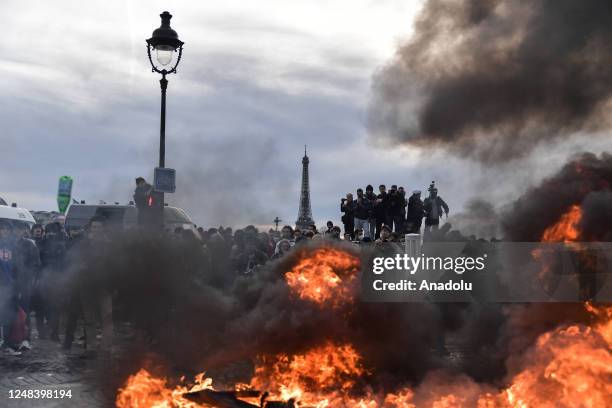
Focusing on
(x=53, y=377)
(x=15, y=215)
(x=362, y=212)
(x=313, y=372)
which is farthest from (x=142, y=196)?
(x=15, y=215)

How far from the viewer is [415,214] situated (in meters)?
16.0

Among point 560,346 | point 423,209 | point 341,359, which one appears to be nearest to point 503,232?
point 560,346

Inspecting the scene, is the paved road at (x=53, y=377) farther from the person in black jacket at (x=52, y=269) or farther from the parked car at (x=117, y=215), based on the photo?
the parked car at (x=117, y=215)

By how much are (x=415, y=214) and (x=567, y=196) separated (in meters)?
8.11

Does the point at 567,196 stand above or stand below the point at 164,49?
below

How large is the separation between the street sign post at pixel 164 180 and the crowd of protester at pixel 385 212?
15.8ft

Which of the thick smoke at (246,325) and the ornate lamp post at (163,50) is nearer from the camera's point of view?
the thick smoke at (246,325)

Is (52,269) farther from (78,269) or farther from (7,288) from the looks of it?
(78,269)

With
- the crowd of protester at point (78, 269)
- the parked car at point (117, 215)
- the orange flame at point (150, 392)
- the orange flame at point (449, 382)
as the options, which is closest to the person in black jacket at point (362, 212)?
the crowd of protester at point (78, 269)

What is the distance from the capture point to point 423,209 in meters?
15.8

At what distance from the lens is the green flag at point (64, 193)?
5805 cm

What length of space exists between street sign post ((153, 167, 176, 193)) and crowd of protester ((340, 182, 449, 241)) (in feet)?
15.8

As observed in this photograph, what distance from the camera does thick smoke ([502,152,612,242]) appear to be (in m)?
7.64

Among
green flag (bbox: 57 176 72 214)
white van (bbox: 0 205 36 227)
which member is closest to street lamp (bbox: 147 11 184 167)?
white van (bbox: 0 205 36 227)
